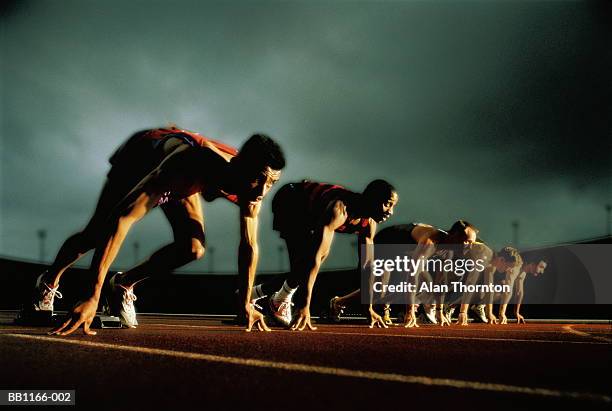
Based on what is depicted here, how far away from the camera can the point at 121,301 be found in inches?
193

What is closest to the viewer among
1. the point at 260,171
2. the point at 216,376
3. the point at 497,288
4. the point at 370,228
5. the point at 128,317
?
the point at 216,376

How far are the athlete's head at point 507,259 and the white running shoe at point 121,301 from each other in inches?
300

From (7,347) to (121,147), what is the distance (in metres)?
1.95

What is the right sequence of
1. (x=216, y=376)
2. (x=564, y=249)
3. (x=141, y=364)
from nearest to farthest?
(x=216, y=376) < (x=141, y=364) < (x=564, y=249)

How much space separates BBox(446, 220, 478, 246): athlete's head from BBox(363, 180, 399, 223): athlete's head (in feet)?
11.9

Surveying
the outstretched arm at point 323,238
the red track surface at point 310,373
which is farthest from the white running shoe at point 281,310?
the red track surface at point 310,373

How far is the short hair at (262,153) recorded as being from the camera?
12.4 ft

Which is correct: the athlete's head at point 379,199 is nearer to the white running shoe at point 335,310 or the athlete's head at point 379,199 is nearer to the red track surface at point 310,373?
the red track surface at point 310,373

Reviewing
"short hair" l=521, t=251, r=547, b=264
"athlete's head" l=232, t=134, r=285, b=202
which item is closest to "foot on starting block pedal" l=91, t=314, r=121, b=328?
"athlete's head" l=232, t=134, r=285, b=202

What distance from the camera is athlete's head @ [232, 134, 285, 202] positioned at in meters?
3.79

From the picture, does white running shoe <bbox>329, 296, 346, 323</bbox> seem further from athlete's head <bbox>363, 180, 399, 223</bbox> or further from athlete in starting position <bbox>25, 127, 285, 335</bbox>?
athlete in starting position <bbox>25, 127, 285, 335</bbox>

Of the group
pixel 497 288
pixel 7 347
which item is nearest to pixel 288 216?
pixel 7 347

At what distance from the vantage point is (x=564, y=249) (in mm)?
16281

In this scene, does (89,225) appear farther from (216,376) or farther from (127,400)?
(127,400)
